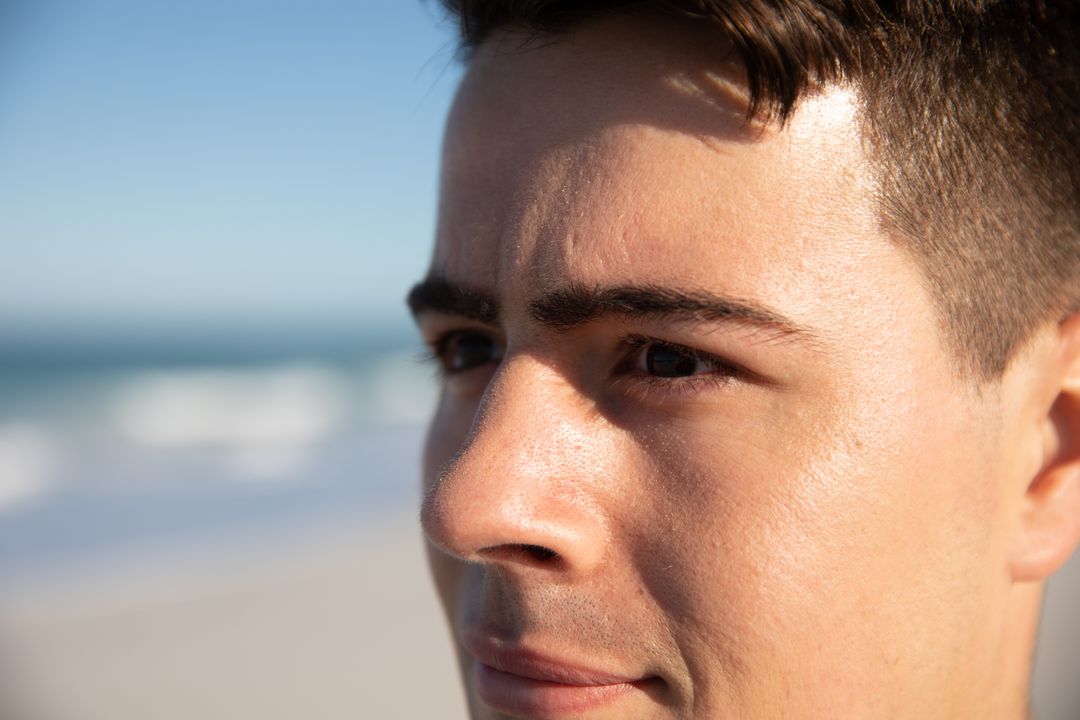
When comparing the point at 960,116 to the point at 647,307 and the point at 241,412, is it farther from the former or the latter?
the point at 241,412

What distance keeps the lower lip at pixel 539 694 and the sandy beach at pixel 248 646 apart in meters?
4.96

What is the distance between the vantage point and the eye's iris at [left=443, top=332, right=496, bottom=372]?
225 centimetres

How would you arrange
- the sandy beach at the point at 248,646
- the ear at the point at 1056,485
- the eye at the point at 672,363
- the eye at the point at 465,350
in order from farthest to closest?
1. the sandy beach at the point at 248,646
2. the eye at the point at 465,350
3. the ear at the point at 1056,485
4. the eye at the point at 672,363

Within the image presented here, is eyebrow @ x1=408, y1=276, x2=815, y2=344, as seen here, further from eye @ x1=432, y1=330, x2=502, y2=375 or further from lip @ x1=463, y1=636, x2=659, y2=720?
lip @ x1=463, y1=636, x2=659, y2=720

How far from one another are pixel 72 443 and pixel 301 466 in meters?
6.41

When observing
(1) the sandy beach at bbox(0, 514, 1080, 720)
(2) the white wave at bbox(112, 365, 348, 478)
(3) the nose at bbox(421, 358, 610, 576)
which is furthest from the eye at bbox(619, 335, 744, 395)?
(2) the white wave at bbox(112, 365, 348, 478)

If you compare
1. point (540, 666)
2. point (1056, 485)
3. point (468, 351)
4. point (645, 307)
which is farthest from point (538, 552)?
point (1056, 485)

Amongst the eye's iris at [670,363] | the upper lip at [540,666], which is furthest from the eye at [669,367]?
the upper lip at [540,666]

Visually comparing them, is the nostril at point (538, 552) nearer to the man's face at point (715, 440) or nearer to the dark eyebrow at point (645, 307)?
the man's face at point (715, 440)

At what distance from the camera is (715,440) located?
5.46 feet

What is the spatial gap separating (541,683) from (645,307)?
744mm

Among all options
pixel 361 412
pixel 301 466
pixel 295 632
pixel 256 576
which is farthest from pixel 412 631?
pixel 361 412

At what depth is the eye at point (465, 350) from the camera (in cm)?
223

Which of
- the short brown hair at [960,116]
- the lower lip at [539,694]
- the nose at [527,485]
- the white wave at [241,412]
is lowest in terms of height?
the lower lip at [539,694]
